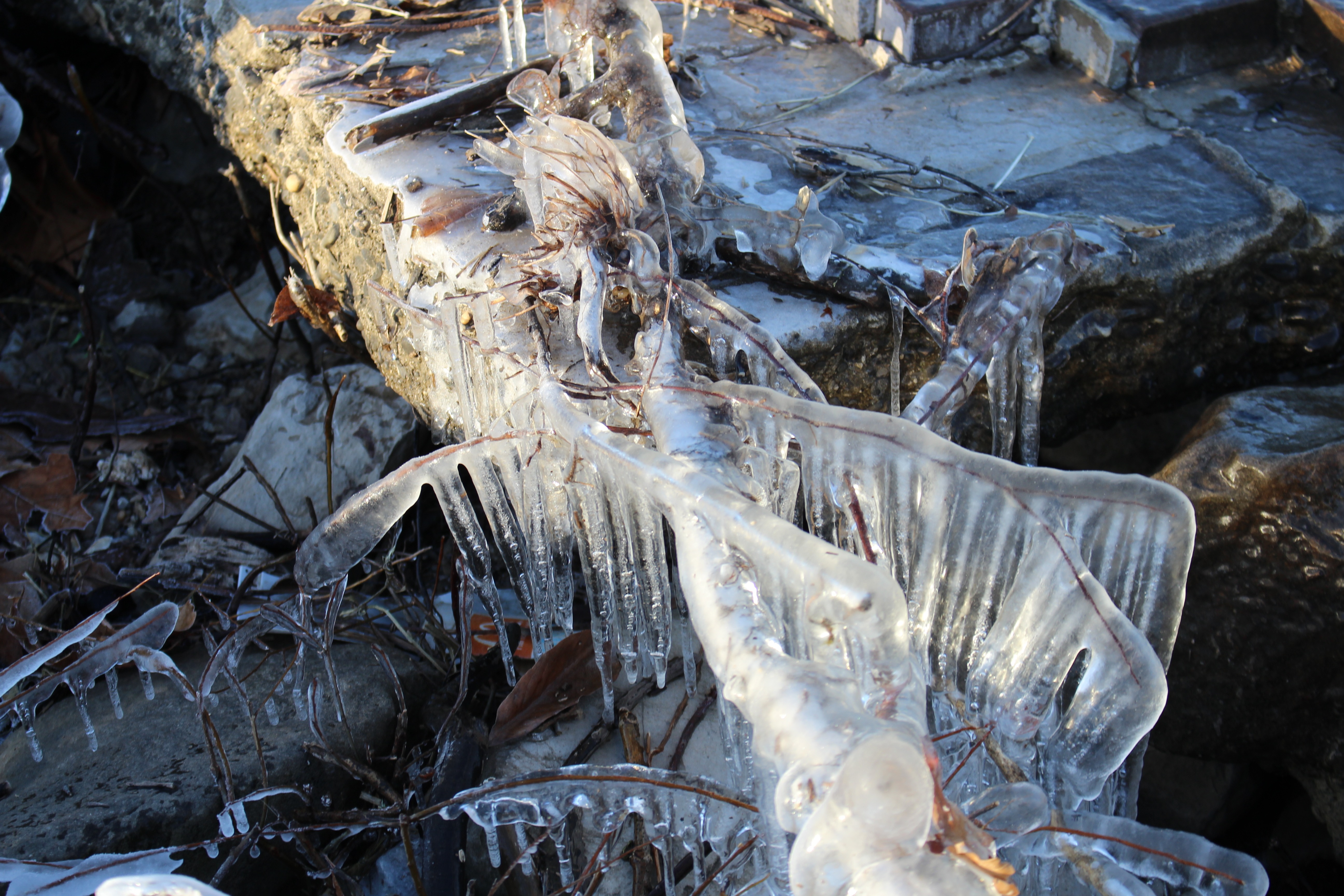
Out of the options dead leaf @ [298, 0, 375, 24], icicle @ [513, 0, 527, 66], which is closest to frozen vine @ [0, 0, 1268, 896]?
icicle @ [513, 0, 527, 66]

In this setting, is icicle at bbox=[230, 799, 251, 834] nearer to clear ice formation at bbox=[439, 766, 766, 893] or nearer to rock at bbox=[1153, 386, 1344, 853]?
clear ice formation at bbox=[439, 766, 766, 893]

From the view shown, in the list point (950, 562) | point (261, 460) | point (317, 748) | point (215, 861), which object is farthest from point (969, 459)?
point (261, 460)

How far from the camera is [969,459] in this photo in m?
1.42

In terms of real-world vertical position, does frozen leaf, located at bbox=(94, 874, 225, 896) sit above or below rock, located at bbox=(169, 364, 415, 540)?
above

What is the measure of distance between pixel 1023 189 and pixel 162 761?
97.3 inches

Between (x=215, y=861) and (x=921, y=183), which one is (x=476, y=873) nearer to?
(x=215, y=861)

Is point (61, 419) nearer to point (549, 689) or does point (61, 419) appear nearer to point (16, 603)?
point (16, 603)

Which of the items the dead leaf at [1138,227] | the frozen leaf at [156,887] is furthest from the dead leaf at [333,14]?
the frozen leaf at [156,887]

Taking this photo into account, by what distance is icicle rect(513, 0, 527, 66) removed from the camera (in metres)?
3.01

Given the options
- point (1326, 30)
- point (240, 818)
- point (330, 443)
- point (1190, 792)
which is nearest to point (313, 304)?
point (330, 443)

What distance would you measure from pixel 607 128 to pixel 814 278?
829 mm

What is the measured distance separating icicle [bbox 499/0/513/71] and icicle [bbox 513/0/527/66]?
0.03m

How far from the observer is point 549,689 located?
216 cm

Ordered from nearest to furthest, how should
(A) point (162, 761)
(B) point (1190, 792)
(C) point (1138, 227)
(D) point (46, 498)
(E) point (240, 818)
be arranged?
(E) point (240, 818) < (A) point (162, 761) < (C) point (1138, 227) < (B) point (1190, 792) < (D) point (46, 498)
